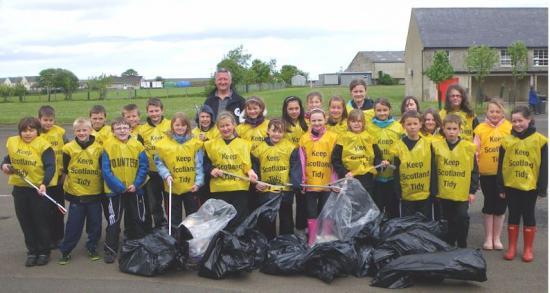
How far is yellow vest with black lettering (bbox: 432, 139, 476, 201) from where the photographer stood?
5570 millimetres

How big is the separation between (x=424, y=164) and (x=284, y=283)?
183 cm

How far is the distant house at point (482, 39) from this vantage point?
145ft

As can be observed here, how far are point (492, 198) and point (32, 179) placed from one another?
464 cm

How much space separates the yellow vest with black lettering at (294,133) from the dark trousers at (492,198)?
196 centimetres

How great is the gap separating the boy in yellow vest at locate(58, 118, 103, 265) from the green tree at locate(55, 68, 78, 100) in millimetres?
62815

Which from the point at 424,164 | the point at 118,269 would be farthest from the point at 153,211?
the point at 424,164

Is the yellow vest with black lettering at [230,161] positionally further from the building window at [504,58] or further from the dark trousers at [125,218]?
the building window at [504,58]

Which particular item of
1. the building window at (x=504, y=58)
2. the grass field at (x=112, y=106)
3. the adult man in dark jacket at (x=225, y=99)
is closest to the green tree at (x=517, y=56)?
the building window at (x=504, y=58)

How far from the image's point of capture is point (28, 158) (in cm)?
568

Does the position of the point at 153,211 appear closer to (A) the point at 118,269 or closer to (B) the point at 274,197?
(A) the point at 118,269

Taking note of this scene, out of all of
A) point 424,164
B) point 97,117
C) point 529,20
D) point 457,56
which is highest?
point 529,20

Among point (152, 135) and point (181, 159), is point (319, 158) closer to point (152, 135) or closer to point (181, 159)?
point (181, 159)

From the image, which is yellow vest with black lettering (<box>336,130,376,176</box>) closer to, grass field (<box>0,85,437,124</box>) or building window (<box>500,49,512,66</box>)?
grass field (<box>0,85,437,124</box>)

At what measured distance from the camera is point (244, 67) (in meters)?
69.4
